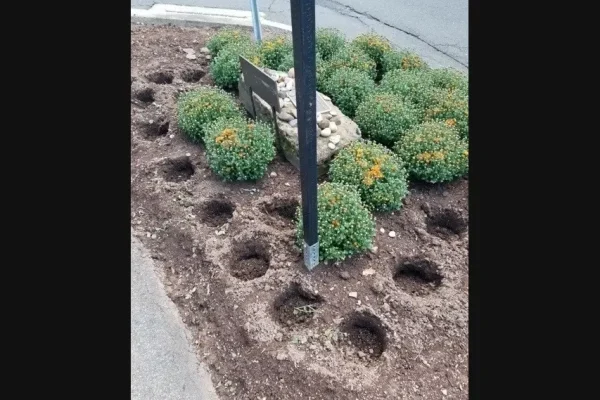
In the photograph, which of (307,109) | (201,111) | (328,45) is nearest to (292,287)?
(307,109)

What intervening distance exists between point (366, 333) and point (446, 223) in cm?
142

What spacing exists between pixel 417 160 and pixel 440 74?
1684 millimetres

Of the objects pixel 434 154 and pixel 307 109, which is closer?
pixel 307 109

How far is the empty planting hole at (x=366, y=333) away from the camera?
364 centimetres

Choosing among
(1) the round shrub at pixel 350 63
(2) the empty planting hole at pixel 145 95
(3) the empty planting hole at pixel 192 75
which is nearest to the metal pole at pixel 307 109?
(1) the round shrub at pixel 350 63

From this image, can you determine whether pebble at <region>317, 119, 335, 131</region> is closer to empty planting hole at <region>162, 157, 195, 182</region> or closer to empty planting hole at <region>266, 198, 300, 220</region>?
empty planting hole at <region>266, 198, 300, 220</region>

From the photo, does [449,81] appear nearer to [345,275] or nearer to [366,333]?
[345,275]

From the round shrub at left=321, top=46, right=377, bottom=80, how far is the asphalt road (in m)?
1.61

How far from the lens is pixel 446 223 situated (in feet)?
15.1

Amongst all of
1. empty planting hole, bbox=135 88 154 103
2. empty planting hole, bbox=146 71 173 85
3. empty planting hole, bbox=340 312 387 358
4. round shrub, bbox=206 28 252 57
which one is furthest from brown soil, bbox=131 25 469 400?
round shrub, bbox=206 28 252 57

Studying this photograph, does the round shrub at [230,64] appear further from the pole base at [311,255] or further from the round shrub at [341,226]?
the pole base at [311,255]

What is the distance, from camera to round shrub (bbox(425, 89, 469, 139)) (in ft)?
16.8

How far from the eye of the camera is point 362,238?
12.9ft

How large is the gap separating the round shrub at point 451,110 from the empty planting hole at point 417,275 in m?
1.56
